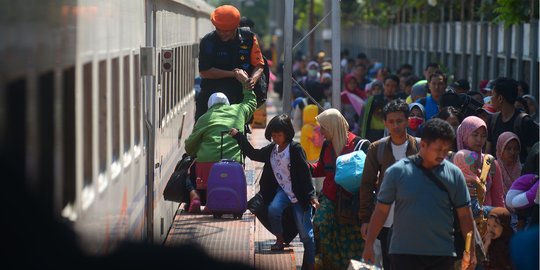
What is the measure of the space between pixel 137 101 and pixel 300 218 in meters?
2.55

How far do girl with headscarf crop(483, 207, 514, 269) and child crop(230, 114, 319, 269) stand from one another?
1394mm

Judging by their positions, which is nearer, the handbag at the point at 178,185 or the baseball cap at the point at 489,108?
the handbag at the point at 178,185

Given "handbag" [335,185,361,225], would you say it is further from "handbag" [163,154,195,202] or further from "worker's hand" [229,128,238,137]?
"handbag" [163,154,195,202]

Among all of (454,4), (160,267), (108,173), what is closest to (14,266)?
(160,267)

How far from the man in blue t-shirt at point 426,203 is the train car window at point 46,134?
3.19m

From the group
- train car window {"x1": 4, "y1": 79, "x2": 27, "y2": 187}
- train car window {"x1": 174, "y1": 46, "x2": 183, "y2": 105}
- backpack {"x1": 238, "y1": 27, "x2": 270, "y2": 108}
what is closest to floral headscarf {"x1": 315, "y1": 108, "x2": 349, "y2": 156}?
backpack {"x1": 238, "y1": 27, "x2": 270, "y2": 108}

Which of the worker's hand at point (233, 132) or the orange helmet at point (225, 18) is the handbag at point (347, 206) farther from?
the orange helmet at point (225, 18)

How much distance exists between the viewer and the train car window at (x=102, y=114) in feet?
16.3

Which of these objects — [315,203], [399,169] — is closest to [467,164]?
[315,203]

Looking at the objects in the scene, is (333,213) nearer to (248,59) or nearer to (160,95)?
(160,95)

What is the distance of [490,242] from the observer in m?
8.16

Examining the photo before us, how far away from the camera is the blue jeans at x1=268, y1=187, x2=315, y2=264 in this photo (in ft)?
29.9

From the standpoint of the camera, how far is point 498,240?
816 centimetres

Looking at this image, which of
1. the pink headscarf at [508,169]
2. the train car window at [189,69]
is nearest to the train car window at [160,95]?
the pink headscarf at [508,169]
